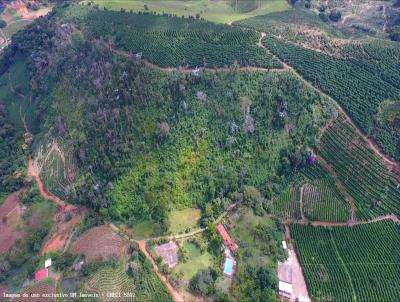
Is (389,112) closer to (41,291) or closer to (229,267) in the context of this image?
(229,267)

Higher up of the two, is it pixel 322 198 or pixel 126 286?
pixel 322 198

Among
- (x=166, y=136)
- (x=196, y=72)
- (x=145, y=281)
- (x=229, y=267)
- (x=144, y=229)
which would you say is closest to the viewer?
(x=145, y=281)

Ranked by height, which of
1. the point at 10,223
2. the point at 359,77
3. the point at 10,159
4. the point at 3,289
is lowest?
the point at 3,289

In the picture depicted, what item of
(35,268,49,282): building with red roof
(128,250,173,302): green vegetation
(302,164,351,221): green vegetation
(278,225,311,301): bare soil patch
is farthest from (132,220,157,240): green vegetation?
(302,164,351,221): green vegetation

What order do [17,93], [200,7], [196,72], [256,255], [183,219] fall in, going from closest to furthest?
[256,255]
[183,219]
[196,72]
[17,93]
[200,7]

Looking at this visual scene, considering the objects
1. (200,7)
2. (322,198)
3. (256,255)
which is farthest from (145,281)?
(200,7)

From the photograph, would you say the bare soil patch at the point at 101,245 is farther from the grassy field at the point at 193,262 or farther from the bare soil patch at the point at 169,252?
the grassy field at the point at 193,262

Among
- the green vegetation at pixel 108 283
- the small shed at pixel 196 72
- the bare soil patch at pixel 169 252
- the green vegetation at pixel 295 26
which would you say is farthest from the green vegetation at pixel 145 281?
the green vegetation at pixel 295 26
